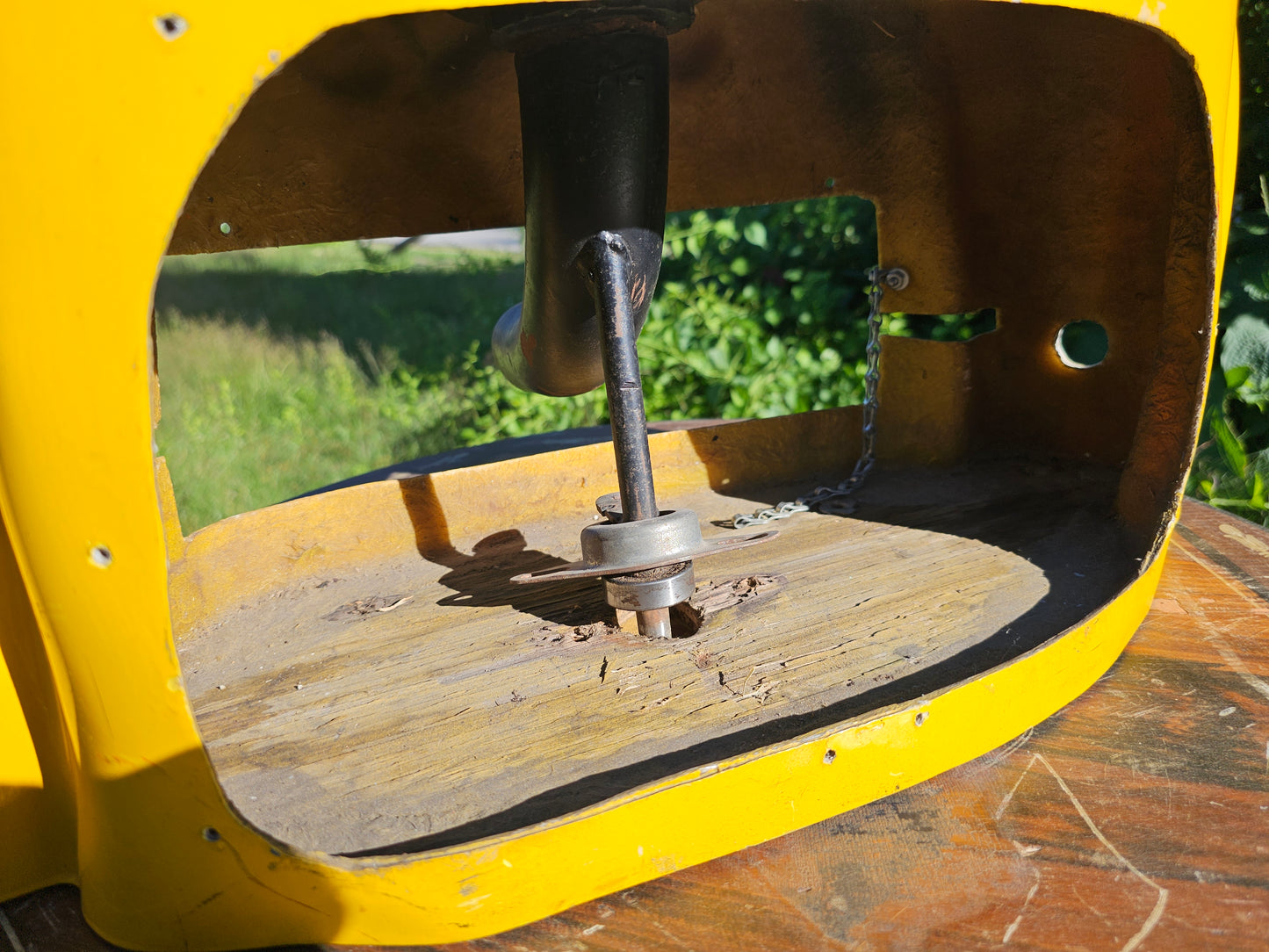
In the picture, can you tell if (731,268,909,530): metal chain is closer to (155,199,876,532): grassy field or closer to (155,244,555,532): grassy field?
(155,199,876,532): grassy field

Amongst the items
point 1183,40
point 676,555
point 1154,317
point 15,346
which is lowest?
point 676,555

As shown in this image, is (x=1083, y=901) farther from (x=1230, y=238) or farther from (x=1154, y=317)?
(x=1230, y=238)

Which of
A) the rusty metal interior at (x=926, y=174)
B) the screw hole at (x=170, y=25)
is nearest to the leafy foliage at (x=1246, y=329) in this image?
the rusty metal interior at (x=926, y=174)

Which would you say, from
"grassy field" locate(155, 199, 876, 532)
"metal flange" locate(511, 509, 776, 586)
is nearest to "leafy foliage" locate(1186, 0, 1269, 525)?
"grassy field" locate(155, 199, 876, 532)

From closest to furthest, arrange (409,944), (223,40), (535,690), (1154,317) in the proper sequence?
(223,40) < (409,944) < (535,690) < (1154,317)

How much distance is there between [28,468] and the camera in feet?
1.74

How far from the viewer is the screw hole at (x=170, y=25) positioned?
49 cm

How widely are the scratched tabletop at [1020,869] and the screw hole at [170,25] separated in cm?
55

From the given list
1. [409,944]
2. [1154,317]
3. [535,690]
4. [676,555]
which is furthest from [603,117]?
[1154,317]

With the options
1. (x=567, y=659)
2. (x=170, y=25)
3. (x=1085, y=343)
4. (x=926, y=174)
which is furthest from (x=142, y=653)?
(x=1085, y=343)

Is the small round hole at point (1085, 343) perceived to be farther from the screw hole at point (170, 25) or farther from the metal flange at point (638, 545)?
the screw hole at point (170, 25)

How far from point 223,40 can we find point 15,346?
189mm

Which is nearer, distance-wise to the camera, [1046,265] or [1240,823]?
[1240,823]

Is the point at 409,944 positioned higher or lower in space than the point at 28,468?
lower
